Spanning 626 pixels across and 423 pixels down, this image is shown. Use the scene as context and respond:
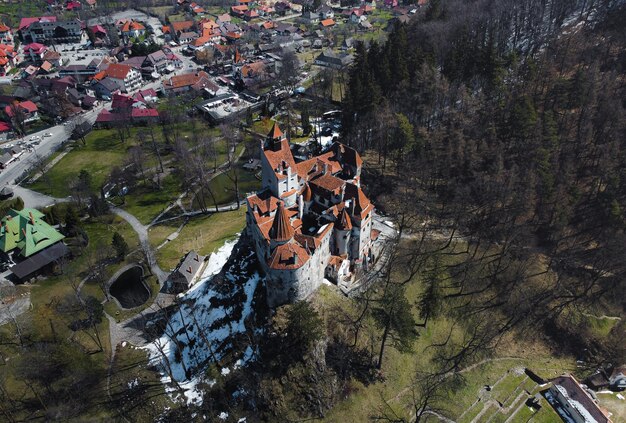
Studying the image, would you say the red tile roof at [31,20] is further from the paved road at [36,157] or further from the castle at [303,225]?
the castle at [303,225]

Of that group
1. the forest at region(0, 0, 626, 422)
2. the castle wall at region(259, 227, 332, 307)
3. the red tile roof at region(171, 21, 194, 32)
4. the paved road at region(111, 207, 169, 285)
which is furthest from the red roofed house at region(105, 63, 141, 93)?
the castle wall at region(259, 227, 332, 307)

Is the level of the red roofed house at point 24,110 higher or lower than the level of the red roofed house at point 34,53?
lower

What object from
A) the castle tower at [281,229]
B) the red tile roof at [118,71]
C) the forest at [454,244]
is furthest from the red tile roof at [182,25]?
the castle tower at [281,229]

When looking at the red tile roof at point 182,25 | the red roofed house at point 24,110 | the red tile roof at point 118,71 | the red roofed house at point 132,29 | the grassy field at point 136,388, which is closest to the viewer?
the grassy field at point 136,388

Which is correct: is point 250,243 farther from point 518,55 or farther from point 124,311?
point 518,55

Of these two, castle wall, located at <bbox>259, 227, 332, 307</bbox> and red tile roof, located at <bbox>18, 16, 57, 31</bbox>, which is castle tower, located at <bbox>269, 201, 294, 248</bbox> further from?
red tile roof, located at <bbox>18, 16, 57, 31</bbox>

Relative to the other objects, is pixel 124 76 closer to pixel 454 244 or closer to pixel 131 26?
pixel 131 26

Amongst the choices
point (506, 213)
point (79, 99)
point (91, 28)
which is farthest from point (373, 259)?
point (91, 28)
